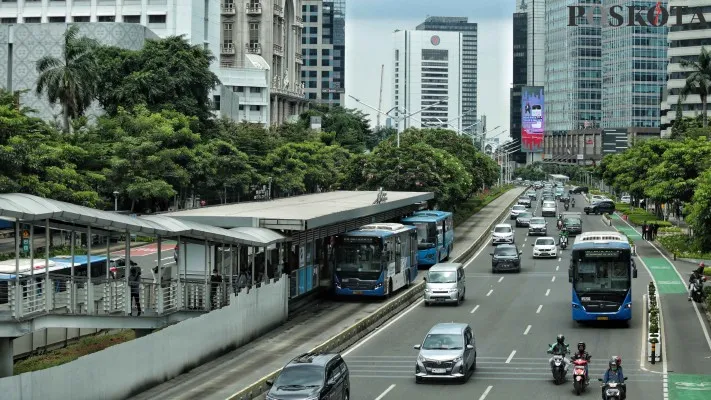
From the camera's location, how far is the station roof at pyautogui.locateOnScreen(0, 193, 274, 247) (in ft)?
83.9

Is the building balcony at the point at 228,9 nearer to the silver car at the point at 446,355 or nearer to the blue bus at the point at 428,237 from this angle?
the blue bus at the point at 428,237

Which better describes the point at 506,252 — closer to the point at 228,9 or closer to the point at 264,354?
the point at 264,354

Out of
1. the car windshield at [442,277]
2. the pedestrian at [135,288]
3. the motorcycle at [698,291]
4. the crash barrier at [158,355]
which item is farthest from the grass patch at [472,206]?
the pedestrian at [135,288]

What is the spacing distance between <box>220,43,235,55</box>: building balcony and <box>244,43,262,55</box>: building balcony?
6.83ft

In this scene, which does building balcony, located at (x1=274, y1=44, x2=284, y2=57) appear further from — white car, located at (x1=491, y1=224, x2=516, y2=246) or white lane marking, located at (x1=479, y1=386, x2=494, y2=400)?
white lane marking, located at (x1=479, y1=386, x2=494, y2=400)

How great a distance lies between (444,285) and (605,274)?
32.7 ft

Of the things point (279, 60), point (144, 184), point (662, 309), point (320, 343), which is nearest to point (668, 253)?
point (662, 309)

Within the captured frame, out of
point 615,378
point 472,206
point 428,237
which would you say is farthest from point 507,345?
point 472,206

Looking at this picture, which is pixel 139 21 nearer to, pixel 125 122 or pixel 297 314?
pixel 125 122

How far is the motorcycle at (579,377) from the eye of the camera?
3033cm

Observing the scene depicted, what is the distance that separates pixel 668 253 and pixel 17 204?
56.6 meters

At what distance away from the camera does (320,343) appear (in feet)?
126

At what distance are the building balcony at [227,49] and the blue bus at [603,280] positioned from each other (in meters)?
129

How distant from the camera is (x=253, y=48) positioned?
16612 cm
